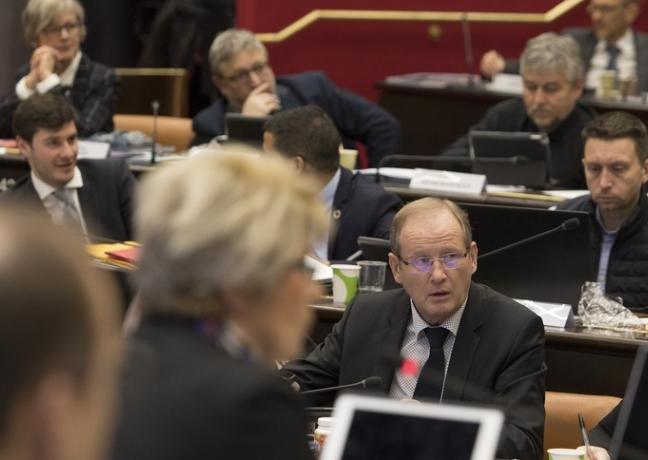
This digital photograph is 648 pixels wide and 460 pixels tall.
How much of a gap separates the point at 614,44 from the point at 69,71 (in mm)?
3009

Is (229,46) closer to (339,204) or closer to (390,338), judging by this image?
(339,204)

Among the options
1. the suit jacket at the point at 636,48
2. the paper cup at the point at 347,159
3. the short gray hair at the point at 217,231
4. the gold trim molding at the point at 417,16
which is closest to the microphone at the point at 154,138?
the paper cup at the point at 347,159

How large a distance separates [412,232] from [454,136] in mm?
4804

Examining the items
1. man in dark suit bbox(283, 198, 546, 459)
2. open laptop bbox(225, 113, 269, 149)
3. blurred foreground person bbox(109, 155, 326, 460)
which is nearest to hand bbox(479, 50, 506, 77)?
open laptop bbox(225, 113, 269, 149)

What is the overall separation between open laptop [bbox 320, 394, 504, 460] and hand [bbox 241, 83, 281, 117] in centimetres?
466

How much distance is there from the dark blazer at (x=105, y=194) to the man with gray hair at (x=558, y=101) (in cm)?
174

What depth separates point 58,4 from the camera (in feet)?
23.5

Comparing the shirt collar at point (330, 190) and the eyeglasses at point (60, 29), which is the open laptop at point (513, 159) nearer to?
the shirt collar at point (330, 190)

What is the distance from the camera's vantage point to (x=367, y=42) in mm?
9688

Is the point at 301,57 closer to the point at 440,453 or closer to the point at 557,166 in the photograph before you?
the point at 557,166

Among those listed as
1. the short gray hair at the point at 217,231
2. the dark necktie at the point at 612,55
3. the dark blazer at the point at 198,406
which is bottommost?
the dark necktie at the point at 612,55

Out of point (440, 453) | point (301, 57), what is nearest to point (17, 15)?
point (301, 57)

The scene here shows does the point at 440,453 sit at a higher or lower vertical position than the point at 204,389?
lower

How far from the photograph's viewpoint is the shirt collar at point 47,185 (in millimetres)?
5449
